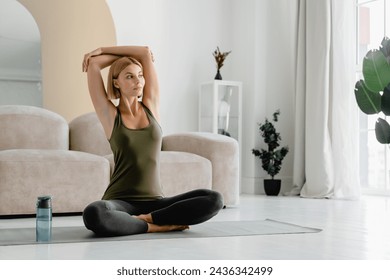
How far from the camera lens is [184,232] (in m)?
2.94

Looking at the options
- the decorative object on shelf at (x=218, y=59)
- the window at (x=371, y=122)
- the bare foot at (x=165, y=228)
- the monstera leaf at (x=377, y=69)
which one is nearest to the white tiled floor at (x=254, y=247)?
the bare foot at (x=165, y=228)

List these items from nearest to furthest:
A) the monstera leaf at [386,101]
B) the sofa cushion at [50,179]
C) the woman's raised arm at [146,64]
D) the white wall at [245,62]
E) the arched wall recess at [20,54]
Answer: the woman's raised arm at [146,64] → the sofa cushion at [50,179] → the monstera leaf at [386,101] → the arched wall recess at [20,54] → the white wall at [245,62]

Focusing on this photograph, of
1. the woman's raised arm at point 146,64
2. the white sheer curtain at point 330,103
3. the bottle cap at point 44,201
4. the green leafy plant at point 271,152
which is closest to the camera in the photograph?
the bottle cap at point 44,201

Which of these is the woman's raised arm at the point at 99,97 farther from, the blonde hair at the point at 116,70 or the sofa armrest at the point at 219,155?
the sofa armrest at the point at 219,155

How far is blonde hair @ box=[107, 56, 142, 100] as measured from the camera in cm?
285

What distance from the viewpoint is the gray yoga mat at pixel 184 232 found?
2684mm

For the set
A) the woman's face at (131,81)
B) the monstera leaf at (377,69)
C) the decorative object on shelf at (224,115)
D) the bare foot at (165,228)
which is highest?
the monstera leaf at (377,69)

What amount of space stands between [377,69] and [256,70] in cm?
251

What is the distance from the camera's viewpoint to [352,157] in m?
5.85

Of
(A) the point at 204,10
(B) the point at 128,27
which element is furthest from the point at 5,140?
(A) the point at 204,10

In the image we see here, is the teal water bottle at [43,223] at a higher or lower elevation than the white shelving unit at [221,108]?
lower

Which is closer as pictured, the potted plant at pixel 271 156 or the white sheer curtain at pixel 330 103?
the white sheer curtain at pixel 330 103

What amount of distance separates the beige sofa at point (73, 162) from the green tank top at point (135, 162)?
4.31ft
